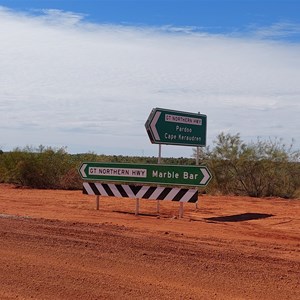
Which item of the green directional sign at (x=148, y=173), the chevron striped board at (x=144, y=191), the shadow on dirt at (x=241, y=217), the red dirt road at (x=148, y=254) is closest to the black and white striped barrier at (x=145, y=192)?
the chevron striped board at (x=144, y=191)

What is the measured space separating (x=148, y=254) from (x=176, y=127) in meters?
9.84

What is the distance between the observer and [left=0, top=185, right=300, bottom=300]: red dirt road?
892 centimetres

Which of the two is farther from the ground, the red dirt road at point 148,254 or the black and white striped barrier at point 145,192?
the black and white striped barrier at point 145,192

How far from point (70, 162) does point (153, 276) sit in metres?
24.7

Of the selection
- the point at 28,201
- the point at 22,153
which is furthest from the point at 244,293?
the point at 22,153

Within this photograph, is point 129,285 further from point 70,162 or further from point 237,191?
point 70,162

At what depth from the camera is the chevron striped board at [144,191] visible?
59.4ft

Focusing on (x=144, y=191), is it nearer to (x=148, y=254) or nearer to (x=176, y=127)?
(x=176, y=127)

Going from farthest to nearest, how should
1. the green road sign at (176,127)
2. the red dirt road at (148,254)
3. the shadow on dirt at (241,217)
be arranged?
1. the green road sign at (176,127)
2. the shadow on dirt at (241,217)
3. the red dirt road at (148,254)

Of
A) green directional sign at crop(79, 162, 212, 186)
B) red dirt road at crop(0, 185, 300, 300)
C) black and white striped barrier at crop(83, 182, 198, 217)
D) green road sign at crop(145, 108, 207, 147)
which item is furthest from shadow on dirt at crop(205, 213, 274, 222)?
green road sign at crop(145, 108, 207, 147)

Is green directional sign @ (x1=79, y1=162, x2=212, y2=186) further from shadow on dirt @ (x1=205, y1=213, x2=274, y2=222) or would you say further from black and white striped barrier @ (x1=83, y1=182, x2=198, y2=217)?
shadow on dirt @ (x1=205, y1=213, x2=274, y2=222)

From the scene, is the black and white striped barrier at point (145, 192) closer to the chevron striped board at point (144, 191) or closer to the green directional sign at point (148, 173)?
the chevron striped board at point (144, 191)

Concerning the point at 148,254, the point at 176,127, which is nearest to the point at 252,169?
the point at 176,127

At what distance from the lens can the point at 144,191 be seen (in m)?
19.0
